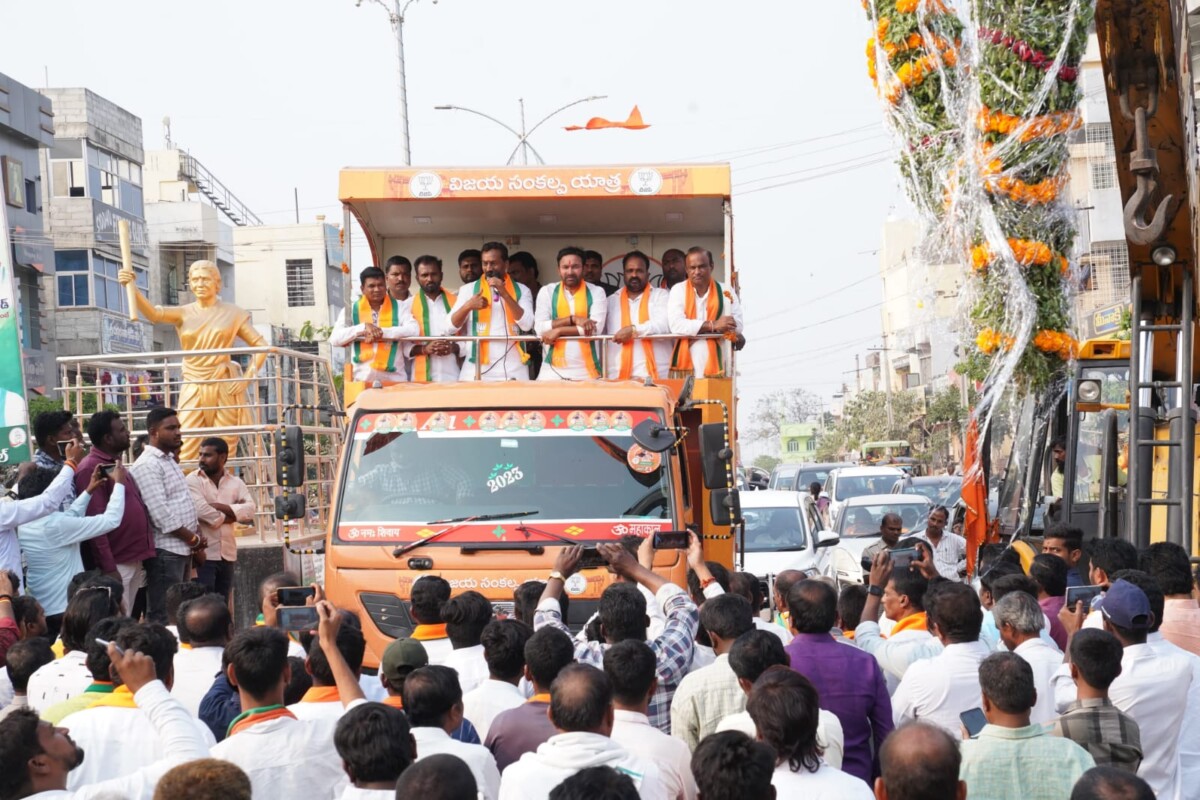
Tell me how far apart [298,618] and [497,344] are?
17.1ft

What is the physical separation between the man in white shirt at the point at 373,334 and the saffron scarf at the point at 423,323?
0.08m

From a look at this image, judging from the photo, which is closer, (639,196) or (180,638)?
(180,638)

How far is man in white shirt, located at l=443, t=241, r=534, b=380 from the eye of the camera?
1071 cm

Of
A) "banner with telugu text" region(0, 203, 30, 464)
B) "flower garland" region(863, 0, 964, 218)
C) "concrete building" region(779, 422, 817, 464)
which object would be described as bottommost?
"concrete building" region(779, 422, 817, 464)

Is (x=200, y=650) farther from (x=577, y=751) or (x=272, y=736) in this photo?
(x=577, y=751)

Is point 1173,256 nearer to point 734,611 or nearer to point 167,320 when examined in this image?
point 734,611

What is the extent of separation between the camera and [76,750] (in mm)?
4176

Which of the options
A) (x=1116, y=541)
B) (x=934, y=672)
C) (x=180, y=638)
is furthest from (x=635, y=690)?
(x=1116, y=541)

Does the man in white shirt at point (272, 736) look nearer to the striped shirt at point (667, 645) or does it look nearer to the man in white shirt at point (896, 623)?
the striped shirt at point (667, 645)

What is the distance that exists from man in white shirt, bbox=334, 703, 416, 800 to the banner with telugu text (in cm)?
639

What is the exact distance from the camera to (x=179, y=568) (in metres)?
9.89

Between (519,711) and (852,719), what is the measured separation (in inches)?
49.2

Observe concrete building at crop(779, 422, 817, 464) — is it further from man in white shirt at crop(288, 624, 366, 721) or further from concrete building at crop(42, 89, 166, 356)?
man in white shirt at crop(288, 624, 366, 721)

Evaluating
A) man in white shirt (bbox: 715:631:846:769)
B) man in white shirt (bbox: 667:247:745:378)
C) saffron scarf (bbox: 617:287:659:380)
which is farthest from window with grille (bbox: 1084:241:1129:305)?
man in white shirt (bbox: 715:631:846:769)
